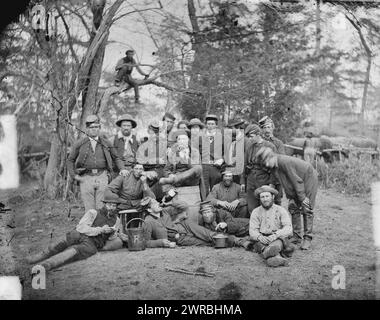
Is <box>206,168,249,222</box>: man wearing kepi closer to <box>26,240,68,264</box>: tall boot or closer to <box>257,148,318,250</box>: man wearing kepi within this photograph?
<box>257,148,318,250</box>: man wearing kepi

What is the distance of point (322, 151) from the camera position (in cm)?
954

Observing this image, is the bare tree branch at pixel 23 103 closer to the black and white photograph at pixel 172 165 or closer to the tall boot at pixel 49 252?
the black and white photograph at pixel 172 165

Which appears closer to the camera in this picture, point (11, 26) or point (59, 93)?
point (11, 26)

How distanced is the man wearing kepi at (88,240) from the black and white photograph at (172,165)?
0.7 inches

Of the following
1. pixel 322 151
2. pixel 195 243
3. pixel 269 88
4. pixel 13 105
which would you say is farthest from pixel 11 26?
pixel 322 151

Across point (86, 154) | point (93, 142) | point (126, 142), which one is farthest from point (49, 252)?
point (126, 142)

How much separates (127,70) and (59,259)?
335cm

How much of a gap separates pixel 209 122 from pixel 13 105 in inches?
110

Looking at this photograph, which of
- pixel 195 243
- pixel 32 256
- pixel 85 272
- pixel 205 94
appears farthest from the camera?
pixel 205 94

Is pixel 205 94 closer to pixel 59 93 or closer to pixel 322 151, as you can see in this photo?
pixel 59 93

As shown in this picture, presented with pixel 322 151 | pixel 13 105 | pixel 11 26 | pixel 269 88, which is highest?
pixel 11 26

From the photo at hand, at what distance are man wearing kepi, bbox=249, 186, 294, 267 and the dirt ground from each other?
0.12m

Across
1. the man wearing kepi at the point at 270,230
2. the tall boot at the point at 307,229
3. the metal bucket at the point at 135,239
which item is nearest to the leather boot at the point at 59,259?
the metal bucket at the point at 135,239

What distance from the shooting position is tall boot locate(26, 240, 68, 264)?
4559 millimetres
